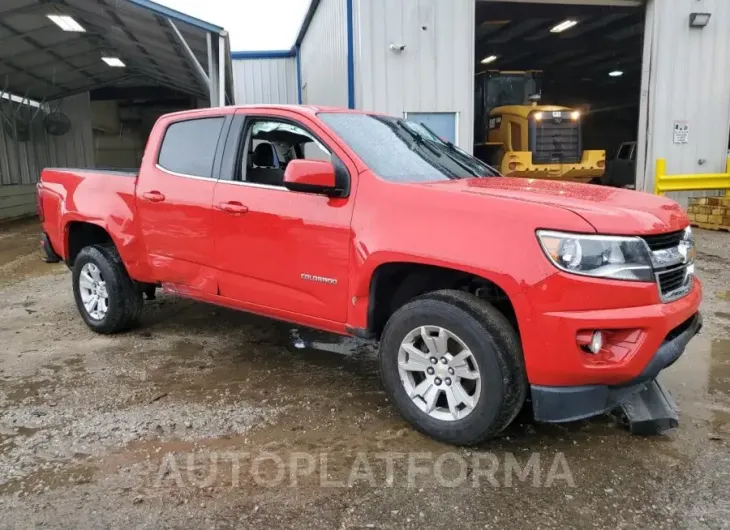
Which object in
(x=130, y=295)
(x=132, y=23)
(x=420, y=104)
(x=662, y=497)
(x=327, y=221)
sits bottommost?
(x=662, y=497)

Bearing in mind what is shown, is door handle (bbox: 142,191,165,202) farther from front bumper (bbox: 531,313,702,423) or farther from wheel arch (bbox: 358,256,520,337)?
front bumper (bbox: 531,313,702,423)

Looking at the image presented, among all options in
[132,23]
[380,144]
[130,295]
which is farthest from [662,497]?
[132,23]

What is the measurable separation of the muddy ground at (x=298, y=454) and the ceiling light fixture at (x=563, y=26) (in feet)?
45.9

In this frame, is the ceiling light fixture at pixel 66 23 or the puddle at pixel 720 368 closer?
the puddle at pixel 720 368

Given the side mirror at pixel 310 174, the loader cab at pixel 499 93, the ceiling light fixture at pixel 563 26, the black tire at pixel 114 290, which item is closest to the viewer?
the side mirror at pixel 310 174

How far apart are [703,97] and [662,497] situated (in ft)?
39.9

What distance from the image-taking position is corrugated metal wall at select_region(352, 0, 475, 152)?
1045 cm

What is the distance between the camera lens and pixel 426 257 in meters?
3.19

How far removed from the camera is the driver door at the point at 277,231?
3.63 metres

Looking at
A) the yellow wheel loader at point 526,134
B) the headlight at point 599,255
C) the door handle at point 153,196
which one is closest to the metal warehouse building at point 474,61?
the yellow wheel loader at point 526,134

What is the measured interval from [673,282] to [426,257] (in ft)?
4.21

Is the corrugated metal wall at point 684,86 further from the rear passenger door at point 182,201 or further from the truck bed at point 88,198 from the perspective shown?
the truck bed at point 88,198

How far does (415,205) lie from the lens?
3291 mm

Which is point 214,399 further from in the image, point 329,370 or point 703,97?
point 703,97
